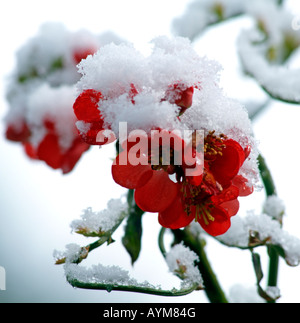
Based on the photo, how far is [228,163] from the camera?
1.58ft

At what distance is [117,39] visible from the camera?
0.99 metres

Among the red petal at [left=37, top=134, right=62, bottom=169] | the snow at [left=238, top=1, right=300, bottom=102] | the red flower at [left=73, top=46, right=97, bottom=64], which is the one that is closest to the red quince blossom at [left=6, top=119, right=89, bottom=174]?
the red petal at [left=37, top=134, right=62, bottom=169]

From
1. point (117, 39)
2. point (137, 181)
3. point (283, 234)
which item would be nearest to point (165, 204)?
point (137, 181)

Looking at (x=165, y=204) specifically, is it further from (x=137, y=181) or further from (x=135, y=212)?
(x=135, y=212)

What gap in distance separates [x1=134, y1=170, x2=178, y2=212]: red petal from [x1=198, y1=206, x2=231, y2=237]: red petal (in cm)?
5

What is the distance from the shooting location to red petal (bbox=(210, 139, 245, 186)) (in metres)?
0.48

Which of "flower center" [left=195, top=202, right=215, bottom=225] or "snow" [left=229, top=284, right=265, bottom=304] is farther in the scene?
"snow" [left=229, top=284, right=265, bottom=304]

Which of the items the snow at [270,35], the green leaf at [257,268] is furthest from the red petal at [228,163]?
the snow at [270,35]

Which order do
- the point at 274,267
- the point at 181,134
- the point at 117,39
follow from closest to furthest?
the point at 181,134, the point at 274,267, the point at 117,39

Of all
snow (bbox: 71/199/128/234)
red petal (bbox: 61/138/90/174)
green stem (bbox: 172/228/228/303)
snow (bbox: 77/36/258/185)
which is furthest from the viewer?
red petal (bbox: 61/138/90/174)

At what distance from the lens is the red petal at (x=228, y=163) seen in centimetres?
48

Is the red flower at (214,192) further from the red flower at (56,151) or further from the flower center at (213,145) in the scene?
the red flower at (56,151)

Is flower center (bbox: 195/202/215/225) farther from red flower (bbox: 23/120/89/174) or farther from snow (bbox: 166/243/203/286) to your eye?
red flower (bbox: 23/120/89/174)

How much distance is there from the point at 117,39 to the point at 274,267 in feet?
1.93
